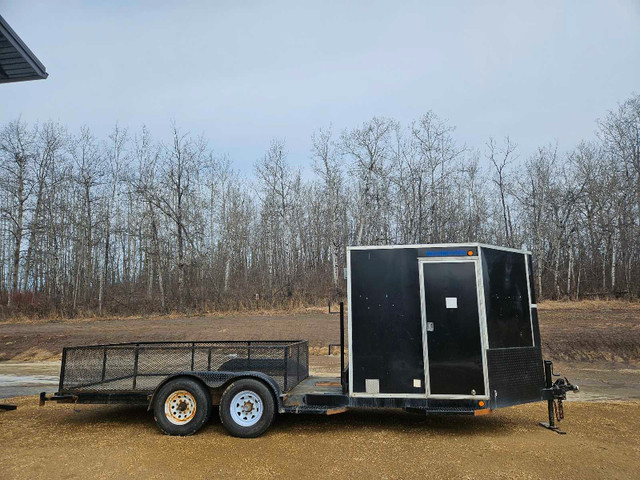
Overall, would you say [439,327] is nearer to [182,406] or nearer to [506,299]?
[506,299]

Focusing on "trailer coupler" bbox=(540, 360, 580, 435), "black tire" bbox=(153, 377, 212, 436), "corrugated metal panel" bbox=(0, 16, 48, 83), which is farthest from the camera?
"corrugated metal panel" bbox=(0, 16, 48, 83)

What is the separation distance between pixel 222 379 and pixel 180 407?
679mm

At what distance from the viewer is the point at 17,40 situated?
7605mm

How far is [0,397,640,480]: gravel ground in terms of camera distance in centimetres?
481

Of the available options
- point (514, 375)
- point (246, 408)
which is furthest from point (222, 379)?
point (514, 375)

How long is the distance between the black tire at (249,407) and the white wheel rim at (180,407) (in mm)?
444

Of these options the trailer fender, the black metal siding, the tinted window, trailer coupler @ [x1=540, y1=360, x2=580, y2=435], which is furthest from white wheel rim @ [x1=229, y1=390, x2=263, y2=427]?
trailer coupler @ [x1=540, y1=360, x2=580, y2=435]

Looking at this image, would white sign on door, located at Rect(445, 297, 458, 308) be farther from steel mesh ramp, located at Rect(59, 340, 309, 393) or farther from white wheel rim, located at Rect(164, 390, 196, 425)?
white wheel rim, located at Rect(164, 390, 196, 425)

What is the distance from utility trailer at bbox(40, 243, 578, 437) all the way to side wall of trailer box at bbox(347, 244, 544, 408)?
0.01 meters

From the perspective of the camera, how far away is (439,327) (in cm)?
622

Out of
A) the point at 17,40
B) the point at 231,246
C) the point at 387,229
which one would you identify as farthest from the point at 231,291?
the point at 17,40

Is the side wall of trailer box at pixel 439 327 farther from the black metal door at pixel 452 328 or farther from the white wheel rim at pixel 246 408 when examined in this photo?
the white wheel rim at pixel 246 408

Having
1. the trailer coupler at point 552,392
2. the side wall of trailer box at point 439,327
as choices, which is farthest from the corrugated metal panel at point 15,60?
the trailer coupler at point 552,392

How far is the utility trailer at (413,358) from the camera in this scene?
6086 millimetres
